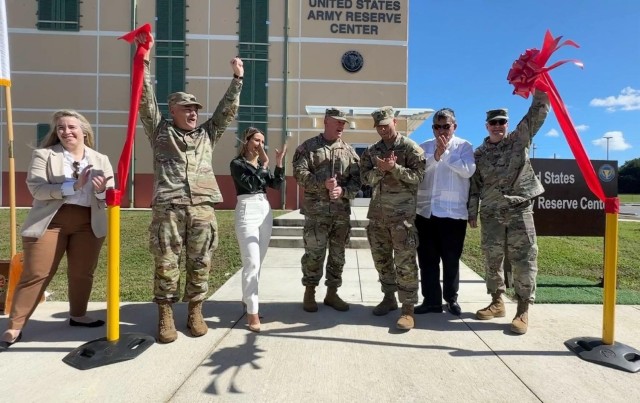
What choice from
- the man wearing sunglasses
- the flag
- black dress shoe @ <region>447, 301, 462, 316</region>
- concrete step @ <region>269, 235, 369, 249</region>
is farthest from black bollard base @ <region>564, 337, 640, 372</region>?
the flag

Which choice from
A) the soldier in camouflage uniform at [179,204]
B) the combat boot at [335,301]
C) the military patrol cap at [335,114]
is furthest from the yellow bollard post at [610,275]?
the soldier in camouflage uniform at [179,204]

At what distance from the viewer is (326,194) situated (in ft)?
13.1

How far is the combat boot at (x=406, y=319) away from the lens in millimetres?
3588

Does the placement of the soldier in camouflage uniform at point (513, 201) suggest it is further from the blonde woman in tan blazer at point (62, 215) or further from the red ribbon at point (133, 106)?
the blonde woman in tan blazer at point (62, 215)

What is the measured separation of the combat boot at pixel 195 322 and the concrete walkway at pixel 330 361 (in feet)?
0.21

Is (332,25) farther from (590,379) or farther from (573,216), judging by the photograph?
(590,379)

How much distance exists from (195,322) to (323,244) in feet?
4.45

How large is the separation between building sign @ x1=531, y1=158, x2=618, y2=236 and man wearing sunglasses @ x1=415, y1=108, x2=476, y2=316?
194 centimetres

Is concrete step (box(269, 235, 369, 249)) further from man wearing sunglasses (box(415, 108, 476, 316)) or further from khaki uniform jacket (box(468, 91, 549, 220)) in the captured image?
khaki uniform jacket (box(468, 91, 549, 220))

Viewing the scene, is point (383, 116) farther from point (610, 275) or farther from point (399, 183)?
point (610, 275)

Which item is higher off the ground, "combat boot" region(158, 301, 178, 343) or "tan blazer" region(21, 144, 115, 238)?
"tan blazer" region(21, 144, 115, 238)

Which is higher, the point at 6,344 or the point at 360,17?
the point at 360,17

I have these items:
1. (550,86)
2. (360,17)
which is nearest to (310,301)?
(550,86)

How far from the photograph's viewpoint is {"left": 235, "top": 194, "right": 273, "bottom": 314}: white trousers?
3.63m
